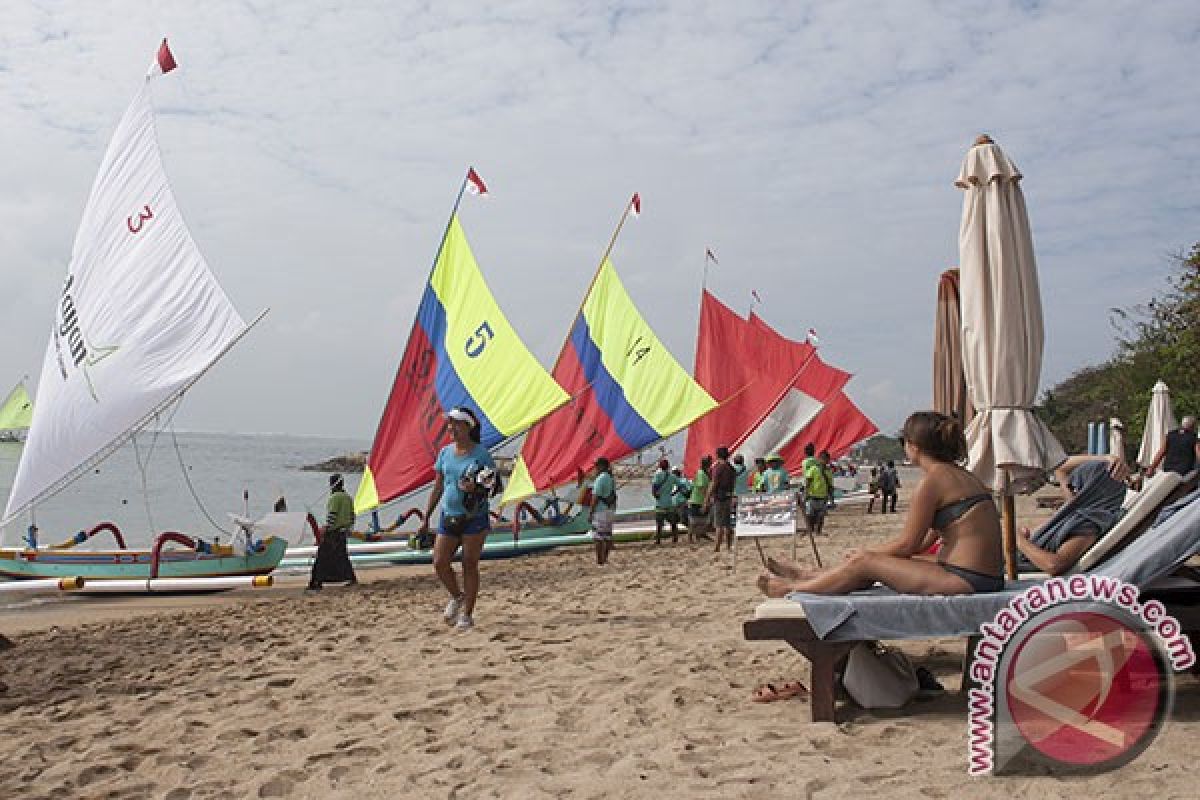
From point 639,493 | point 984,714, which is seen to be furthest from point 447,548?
point 639,493

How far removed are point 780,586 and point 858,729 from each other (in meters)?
0.75

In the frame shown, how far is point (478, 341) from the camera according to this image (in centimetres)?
1375

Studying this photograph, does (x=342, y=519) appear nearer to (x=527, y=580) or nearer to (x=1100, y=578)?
(x=527, y=580)

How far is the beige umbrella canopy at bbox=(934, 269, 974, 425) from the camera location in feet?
21.8

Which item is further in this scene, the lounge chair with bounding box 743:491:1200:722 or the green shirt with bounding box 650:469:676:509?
the green shirt with bounding box 650:469:676:509

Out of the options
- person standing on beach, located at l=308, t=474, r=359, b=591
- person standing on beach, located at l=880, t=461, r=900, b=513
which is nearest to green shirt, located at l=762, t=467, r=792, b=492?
person standing on beach, located at l=308, t=474, r=359, b=591

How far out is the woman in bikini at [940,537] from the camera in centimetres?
378

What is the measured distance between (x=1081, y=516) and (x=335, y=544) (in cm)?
747

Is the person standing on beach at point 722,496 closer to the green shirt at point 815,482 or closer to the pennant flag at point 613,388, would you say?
the green shirt at point 815,482

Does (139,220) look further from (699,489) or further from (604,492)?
(699,489)

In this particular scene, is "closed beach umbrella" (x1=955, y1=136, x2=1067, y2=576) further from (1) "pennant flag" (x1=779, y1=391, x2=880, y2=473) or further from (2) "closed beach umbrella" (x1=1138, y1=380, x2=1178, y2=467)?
(1) "pennant flag" (x1=779, y1=391, x2=880, y2=473)

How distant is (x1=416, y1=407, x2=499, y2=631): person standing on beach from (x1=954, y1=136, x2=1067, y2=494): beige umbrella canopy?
9.62 ft

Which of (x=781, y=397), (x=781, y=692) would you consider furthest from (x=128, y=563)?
(x=781, y=397)

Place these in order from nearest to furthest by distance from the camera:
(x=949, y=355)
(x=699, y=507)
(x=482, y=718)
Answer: (x=482, y=718), (x=949, y=355), (x=699, y=507)
